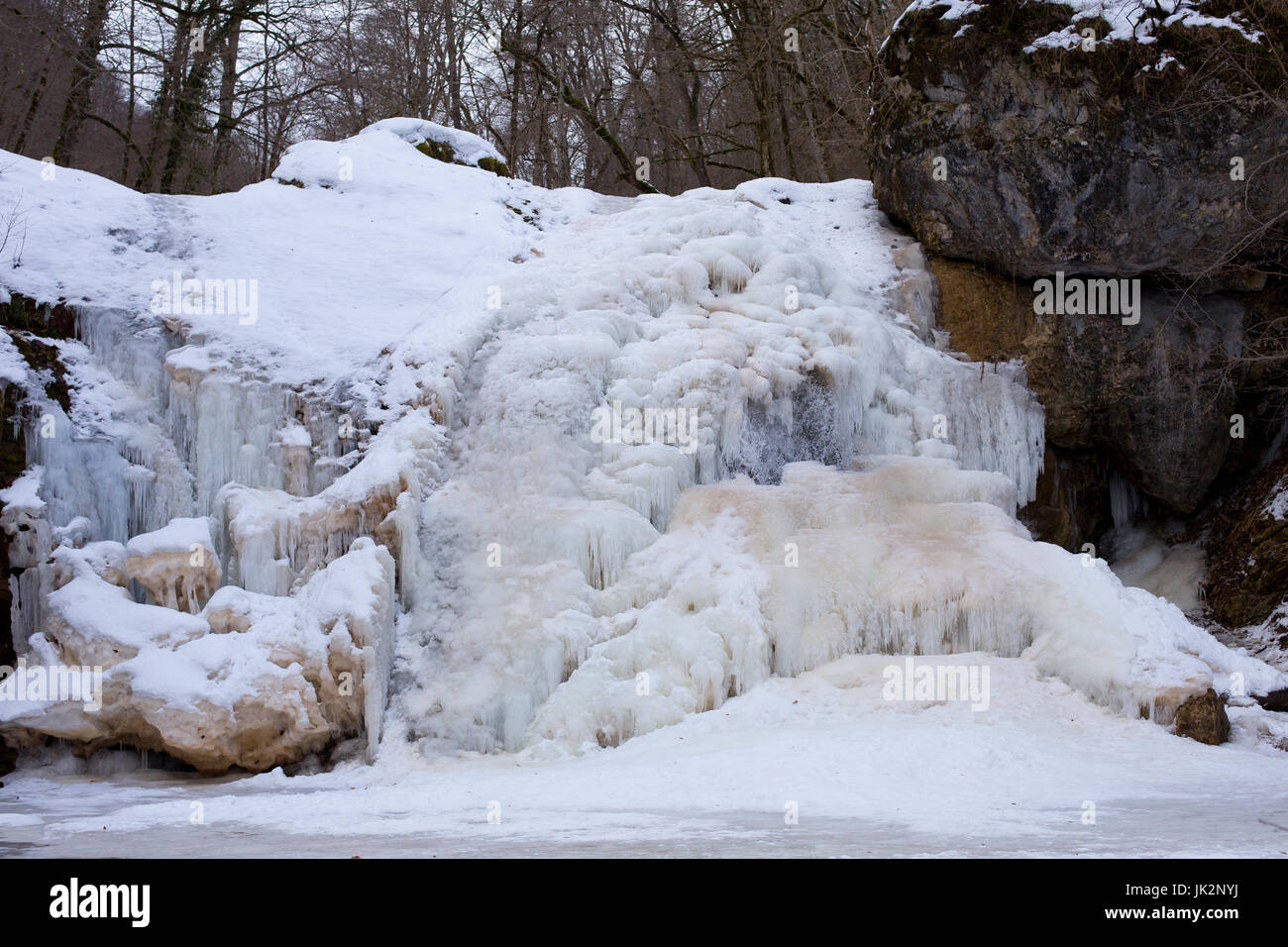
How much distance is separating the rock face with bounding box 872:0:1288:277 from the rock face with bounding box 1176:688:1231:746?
498 centimetres

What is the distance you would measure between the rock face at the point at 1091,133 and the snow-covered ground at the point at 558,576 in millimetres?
1577

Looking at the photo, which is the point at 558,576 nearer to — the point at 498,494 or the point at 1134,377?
the point at 498,494

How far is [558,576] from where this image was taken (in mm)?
7938

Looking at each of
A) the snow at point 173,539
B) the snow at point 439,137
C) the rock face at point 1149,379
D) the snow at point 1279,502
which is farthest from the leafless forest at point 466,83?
the snow at point 173,539

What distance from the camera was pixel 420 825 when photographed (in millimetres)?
4945

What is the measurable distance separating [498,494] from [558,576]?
3.23ft

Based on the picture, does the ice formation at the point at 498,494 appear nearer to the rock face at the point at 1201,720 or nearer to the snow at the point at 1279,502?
the rock face at the point at 1201,720

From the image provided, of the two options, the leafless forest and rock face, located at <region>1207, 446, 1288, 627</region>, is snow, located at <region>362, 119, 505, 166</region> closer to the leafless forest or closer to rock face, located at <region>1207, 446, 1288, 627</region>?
the leafless forest

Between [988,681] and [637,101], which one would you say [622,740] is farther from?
[637,101]

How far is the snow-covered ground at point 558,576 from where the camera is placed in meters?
5.52

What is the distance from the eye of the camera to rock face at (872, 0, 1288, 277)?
9.98m

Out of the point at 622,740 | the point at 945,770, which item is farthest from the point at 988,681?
the point at 622,740

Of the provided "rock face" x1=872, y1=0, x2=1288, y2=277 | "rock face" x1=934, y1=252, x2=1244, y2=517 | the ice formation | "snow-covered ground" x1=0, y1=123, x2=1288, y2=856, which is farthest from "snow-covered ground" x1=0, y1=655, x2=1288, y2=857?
"rock face" x1=872, y1=0, x2=1288, y2=277
